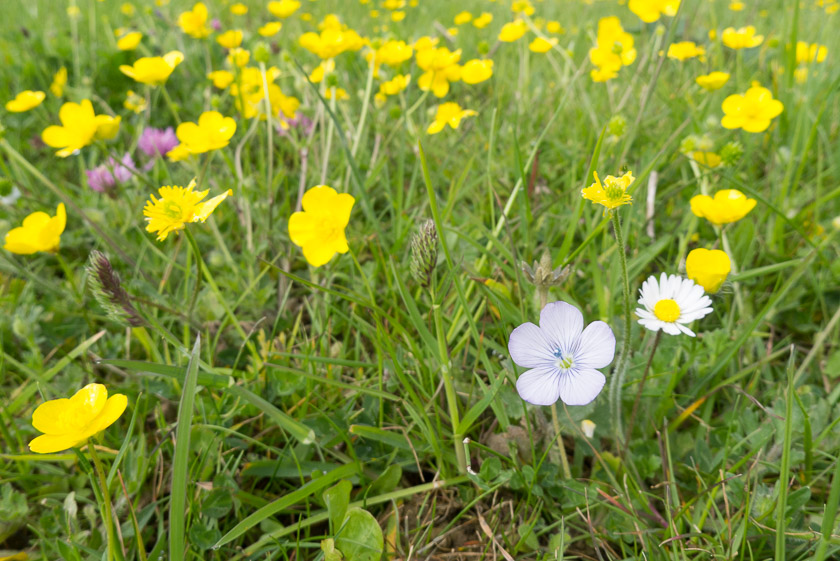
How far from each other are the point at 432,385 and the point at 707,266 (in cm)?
54

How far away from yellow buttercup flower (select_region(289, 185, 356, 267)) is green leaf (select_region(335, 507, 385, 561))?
46 centimetres

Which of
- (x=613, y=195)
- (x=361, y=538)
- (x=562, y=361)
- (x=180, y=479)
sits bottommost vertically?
(x=361, y=538)

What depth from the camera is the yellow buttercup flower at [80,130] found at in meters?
1.41

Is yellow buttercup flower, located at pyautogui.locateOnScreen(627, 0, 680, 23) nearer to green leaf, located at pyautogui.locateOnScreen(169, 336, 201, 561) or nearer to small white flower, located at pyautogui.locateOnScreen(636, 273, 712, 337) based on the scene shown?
small white flower, located at pyautogui.locateOnScreen(636, 273, 712, 337)

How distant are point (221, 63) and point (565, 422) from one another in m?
2.84

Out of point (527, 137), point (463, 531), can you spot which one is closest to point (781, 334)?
point (463, 531)

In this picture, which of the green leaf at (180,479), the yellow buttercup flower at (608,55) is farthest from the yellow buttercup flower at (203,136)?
the yellow buttercup flower at (608,55)

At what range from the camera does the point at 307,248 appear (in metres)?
1.10

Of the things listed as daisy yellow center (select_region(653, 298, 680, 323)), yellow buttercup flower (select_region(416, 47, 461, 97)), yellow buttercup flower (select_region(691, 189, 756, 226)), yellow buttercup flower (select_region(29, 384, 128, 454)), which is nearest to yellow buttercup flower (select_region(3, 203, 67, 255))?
yellow buttercup flower (select_region(29, 384, 128, 454))

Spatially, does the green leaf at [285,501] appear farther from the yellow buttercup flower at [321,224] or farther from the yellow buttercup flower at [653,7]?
the yellow buttercup flower at [653,7]

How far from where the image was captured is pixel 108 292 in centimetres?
105

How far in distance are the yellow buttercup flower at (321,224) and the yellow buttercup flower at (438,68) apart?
0.88 meters

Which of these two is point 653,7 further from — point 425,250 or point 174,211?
point 174,211

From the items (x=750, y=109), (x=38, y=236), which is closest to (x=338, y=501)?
(x=38, y=236)
